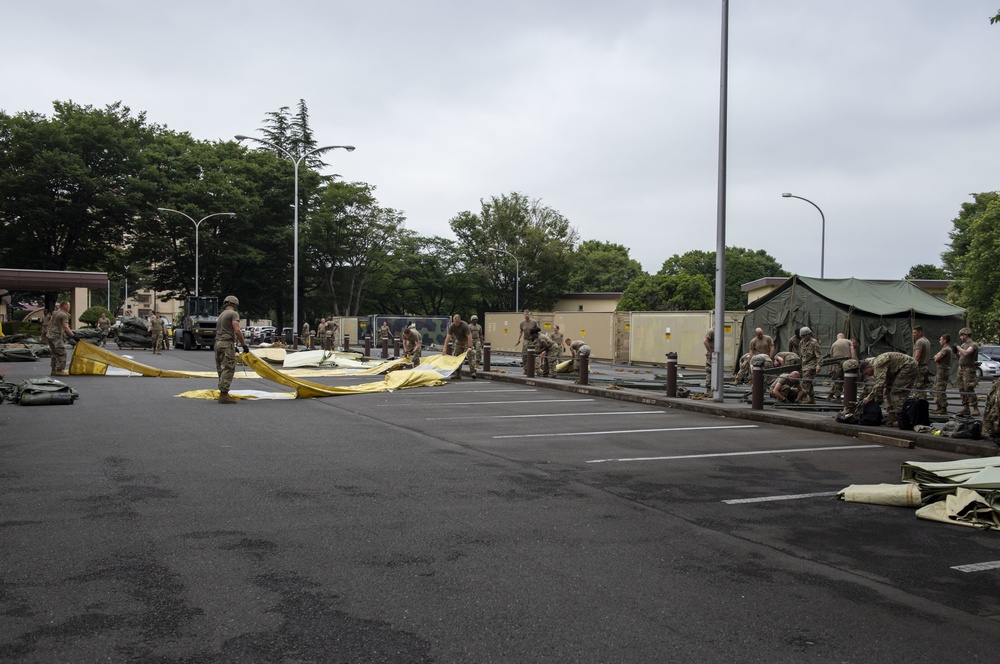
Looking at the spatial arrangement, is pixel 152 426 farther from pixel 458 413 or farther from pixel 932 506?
pixel 932 506

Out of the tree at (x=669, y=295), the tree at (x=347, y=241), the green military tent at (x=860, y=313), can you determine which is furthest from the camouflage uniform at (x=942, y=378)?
the tree at (x=669, y=295)

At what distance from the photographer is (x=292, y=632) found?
3893 millimetres

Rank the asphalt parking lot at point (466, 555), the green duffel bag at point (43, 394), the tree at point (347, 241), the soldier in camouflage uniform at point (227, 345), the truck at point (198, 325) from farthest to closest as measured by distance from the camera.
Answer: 1. the tree at point (347, 241)
2. the truck at point (198, 325)
3. the soldier in camouflage uniform at point (227, 345)
4. the green duffel bag at point (43, 394)
5. the asphalt parking lot at point (466, 555)

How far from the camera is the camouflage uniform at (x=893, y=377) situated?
1222 cm

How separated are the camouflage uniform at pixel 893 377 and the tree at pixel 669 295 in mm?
54172

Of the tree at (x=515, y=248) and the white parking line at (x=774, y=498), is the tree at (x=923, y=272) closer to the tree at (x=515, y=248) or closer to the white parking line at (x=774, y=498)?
the tree at (x=515, y=248)

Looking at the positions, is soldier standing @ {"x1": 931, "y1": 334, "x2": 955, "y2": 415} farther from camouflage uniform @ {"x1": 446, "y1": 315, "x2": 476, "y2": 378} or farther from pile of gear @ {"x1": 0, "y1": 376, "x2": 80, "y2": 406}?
pile of gear @ {"x1": 0, "y1": 376, "x2": 80, "y2": 406}

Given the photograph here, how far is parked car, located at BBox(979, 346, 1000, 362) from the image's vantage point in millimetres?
34500

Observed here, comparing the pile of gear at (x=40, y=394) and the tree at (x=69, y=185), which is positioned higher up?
the tree at (x=69, y=185)

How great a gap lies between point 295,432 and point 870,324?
1814 centimetres

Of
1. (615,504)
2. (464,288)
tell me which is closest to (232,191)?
(464,288)

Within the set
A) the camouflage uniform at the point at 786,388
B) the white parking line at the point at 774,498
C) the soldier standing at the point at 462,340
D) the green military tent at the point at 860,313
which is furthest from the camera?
the soldier standing at the point at 462,340

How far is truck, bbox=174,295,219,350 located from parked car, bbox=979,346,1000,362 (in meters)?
37.1

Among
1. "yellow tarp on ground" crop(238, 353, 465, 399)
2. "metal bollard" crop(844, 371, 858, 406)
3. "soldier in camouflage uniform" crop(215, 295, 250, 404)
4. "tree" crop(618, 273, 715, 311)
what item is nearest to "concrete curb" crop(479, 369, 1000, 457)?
"metal bollard" crop(844, 371, 858, 406)
